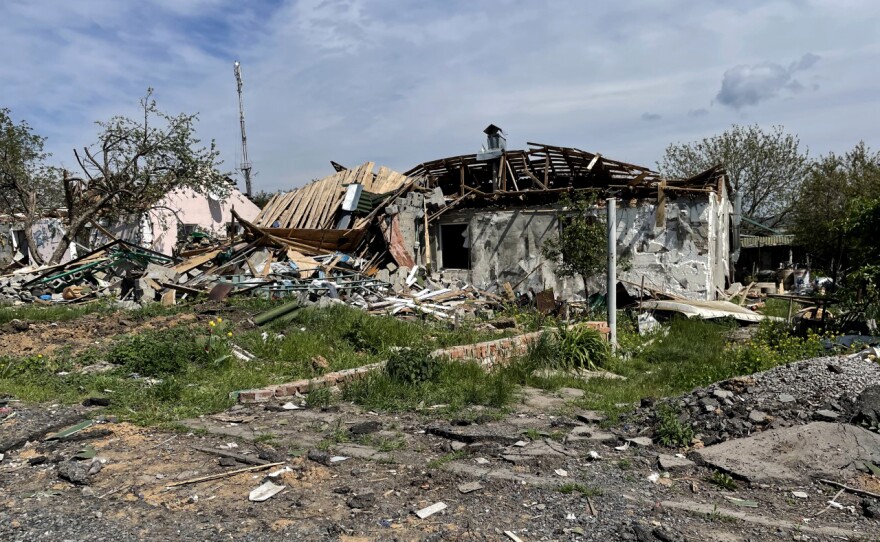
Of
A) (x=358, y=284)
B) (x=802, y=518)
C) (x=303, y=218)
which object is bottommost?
(x=802, y=518)

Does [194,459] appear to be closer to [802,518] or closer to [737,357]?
[802,518]

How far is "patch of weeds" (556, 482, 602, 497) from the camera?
4082 millimetres

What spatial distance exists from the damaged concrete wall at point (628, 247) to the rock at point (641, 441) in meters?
7.44

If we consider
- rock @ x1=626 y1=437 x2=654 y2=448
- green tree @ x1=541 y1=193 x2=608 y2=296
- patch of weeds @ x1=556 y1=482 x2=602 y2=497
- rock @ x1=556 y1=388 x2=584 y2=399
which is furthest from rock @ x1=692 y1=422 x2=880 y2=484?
green tree @ x1=541 y1=193 x2=608 y2=296

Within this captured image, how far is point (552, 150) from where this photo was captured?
15.9 meters

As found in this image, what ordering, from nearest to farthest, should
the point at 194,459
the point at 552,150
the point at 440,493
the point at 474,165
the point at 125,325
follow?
the point at 440,493
the point at 194,459
the point at 125,325
the point at 552,150
the point at 474,165

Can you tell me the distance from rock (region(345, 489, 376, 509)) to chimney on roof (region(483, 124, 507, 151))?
1357 centimetres

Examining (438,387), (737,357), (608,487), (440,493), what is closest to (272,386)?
(438,387)

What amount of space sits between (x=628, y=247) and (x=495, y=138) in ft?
15.4

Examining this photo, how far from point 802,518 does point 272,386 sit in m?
5.06

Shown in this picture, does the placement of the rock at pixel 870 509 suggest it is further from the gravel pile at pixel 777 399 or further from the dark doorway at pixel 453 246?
the dark doorway at pixel 453 246

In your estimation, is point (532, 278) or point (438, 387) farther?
point (532, 278)

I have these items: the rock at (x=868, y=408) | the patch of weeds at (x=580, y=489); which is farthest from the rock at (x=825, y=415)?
the patch of weeds at (x=580, y=489)

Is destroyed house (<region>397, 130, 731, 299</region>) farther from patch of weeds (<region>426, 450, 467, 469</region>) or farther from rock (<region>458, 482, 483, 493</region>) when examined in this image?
rock (<region>458, 482, 483, 493</region>)
